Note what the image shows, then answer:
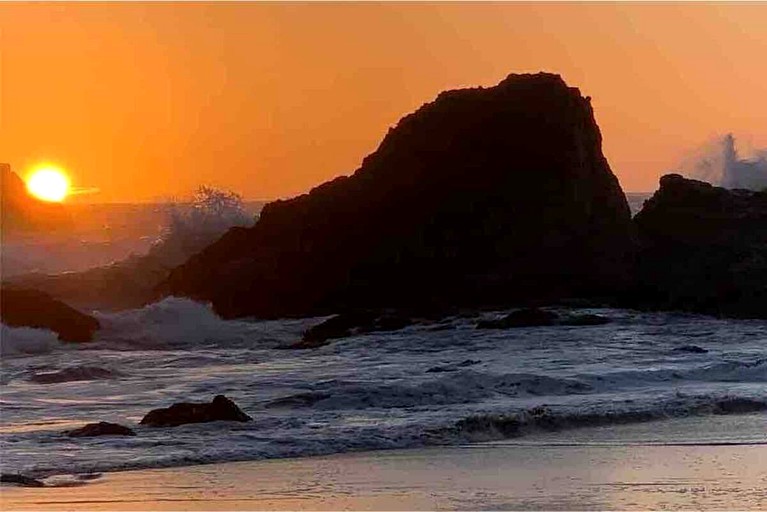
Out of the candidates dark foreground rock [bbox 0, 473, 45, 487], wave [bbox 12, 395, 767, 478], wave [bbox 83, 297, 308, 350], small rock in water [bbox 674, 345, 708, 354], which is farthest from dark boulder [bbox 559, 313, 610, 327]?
dark foreground rock [bbox 0, 473, 45, 487]

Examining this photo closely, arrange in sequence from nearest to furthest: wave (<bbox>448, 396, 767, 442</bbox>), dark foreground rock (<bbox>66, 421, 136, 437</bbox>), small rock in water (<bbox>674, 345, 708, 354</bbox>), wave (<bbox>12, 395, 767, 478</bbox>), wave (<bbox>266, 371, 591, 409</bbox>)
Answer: wave (<bbox>12, 395, 767, 478</bbox>) → dark foreground rock (<bbox>66, 421, 136, 437</bbox>) → wave (<bbox>448, 396, 767, 442</bbox>) → wave (<bbox>266, 371, 591, 409</bbox>) → small rock in water (<bbox>674, 345, 708, 354</bbox>)

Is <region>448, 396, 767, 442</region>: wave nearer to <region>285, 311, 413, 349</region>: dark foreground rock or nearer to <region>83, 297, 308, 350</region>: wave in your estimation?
<region>285, 311, 413, 349</region>: dark foreground rock

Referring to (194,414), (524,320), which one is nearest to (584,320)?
(524,320)

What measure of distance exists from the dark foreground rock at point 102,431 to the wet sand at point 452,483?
5.89 ft

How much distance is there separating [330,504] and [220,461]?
235 centimetres

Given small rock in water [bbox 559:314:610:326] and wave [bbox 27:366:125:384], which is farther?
small rock in water [bbox 559:314:610:326]

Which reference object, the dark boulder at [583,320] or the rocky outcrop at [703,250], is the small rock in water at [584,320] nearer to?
the dark boulder at [583,320]

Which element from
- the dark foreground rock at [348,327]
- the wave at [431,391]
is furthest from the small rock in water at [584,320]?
the wave at [431,391]

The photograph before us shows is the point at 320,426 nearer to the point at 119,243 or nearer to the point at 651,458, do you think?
the point at 651,458

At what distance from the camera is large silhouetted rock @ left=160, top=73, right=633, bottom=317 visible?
31.4m

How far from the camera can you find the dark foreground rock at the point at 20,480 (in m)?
11.1

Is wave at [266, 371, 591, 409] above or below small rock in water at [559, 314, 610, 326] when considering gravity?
below

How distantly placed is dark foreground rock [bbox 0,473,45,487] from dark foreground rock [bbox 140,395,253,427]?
2986 mm

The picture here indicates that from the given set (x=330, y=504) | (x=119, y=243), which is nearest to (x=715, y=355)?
(x=330, y=504)
